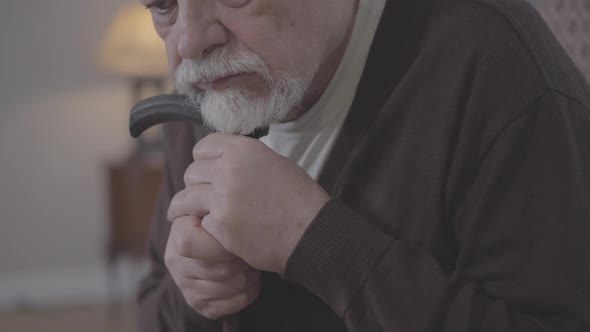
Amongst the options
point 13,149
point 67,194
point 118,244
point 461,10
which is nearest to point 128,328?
point 118,244

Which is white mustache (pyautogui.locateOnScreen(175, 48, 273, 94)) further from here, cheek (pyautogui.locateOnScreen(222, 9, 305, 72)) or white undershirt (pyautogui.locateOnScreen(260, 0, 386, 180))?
white undershirt (pyautogui.locateOnScreen(260, 0, 386, 180))

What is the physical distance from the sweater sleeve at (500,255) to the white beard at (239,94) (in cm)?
14

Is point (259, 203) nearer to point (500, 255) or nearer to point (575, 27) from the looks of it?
point (500, 255)

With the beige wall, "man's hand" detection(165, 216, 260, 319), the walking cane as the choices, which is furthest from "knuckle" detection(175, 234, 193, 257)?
the beige wall

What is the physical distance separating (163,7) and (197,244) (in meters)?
0.28

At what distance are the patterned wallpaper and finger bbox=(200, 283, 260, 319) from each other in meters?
0.59

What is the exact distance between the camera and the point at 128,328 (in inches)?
126

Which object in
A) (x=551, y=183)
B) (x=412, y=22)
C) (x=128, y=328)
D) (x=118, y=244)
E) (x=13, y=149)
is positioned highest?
(x=412, y=22)

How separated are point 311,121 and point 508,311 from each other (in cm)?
34

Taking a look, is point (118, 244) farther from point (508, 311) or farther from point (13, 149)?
point (508, 311)

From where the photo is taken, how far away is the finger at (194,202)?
2.56 ft

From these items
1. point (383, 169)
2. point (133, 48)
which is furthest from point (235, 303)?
point (133, 48)

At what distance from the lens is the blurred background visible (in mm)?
3385

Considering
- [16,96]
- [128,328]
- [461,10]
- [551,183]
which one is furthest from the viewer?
[16,96]
